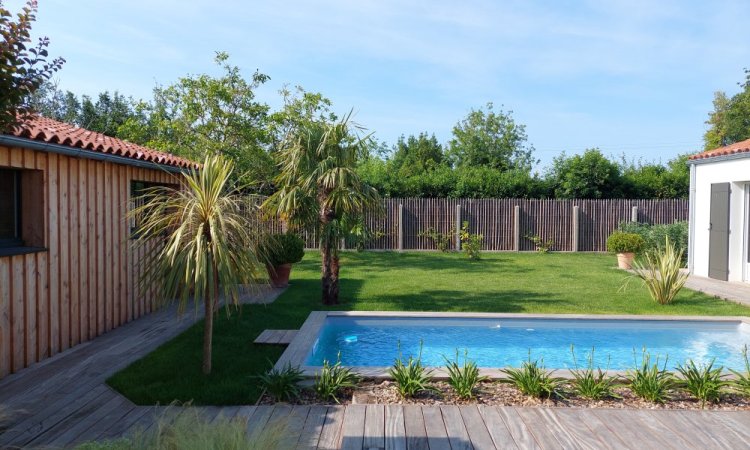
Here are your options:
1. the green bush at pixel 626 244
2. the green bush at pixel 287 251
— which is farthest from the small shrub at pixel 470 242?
the green bush at pixel 287 251

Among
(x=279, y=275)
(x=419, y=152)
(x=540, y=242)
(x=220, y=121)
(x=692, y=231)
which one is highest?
(x=419, y=152)

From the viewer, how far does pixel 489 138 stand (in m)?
45.2

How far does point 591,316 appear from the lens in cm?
849

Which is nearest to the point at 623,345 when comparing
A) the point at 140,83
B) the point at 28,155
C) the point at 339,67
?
the point at 28,155

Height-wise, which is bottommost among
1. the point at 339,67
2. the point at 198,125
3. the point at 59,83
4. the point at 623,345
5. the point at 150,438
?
the point at 623,345

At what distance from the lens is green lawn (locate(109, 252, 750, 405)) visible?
5516mm

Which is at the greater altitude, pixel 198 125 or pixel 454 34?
pixel 454 34

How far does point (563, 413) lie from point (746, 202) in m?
10.7

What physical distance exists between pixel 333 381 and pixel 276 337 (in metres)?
2.31

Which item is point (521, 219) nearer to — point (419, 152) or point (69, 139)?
point (69, 139)

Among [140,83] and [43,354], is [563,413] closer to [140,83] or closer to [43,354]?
[43,354]

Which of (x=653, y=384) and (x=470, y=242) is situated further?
(x=470, y=242)

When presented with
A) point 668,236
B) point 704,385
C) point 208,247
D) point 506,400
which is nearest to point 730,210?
point 668,236

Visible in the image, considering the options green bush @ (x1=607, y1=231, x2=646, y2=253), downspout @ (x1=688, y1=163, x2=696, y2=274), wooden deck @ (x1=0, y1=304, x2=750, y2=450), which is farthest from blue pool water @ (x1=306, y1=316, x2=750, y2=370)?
green bush @ (x1=607, y1=231, x2=646, y2=253)
